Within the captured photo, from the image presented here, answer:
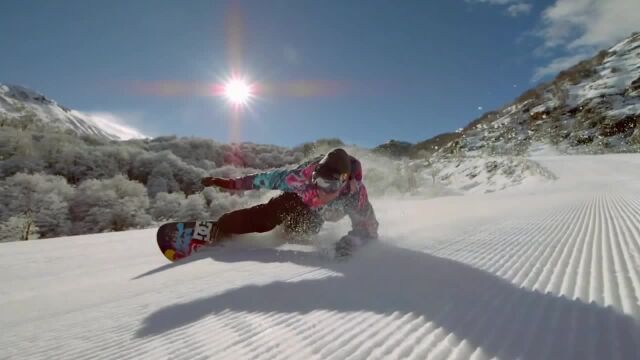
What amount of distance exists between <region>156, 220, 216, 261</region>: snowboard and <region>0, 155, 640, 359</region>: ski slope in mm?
140

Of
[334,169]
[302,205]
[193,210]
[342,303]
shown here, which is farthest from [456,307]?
[193,210]

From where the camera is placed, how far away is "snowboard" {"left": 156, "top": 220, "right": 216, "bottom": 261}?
11.2 feet

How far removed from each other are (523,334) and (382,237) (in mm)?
2531

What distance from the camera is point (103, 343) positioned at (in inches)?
58.2

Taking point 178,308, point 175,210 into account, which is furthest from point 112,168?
point 178,308

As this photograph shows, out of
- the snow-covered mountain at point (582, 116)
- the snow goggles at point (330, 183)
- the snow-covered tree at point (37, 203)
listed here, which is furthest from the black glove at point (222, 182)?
the snow-covered mountain at point (582, 116)

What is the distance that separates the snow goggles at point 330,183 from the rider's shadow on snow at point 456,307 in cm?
70

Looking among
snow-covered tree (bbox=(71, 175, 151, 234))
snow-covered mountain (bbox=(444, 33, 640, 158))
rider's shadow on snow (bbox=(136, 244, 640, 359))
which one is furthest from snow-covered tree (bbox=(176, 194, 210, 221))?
snow-covered mountain (bbox=(444, 33, 640, 158))

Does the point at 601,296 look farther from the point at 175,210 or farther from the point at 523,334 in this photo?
the point at 175,210

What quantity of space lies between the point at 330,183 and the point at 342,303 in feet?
4.57

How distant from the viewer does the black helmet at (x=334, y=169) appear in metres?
2.99

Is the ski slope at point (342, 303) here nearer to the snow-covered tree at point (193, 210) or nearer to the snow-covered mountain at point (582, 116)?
the snow-covered tree at point (193, 210)

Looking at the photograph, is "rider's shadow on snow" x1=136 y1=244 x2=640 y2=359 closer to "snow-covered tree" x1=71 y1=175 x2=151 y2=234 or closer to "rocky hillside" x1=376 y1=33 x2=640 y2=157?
"snow-covered tree" x1=71 y1=175 x2=151 y2=234

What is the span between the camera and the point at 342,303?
1.74 meters
